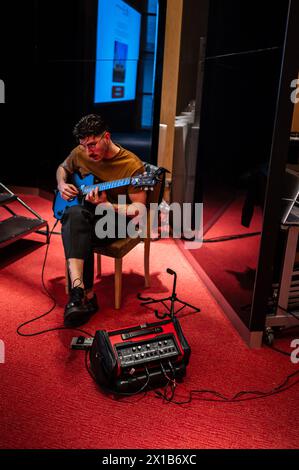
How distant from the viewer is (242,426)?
5.91 feet

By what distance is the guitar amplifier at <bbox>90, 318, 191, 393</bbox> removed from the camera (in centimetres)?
193

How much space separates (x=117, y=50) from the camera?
4.21 meters

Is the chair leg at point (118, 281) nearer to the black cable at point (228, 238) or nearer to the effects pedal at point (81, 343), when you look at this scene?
the effects pedal at point (81, 343)

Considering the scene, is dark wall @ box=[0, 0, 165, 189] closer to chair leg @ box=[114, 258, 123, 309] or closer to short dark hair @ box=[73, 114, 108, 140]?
short dark hair @ box=[73, 114, 108, 140]

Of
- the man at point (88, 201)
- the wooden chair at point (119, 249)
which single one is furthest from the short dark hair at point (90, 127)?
the wooden chair at point (119, 249)

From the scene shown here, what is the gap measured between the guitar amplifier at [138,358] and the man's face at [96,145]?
3.55 feet

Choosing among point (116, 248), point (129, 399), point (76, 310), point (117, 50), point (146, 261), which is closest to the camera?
point (129, 399)

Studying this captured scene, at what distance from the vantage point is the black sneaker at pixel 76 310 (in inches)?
89.4

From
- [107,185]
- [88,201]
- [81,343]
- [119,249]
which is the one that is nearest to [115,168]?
[107,185]

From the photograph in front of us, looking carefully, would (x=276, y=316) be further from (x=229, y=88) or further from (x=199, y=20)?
(x=199, y=20)

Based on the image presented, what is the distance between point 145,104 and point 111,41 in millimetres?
722

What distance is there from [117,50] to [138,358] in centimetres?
327

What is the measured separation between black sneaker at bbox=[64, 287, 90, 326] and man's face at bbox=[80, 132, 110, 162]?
799mm

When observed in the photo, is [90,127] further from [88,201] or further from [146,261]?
[146,261]
